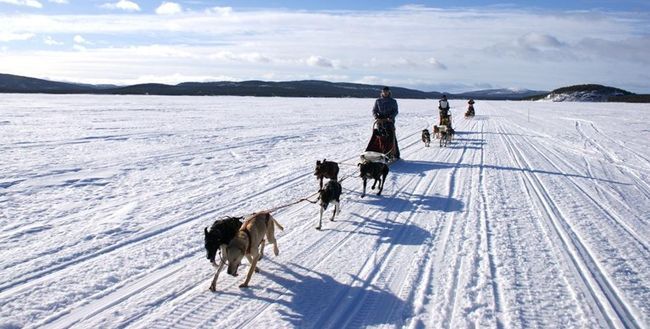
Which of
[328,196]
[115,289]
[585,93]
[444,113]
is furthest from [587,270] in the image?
[585,93]

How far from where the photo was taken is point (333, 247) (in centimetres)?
577

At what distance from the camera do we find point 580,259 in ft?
18.0

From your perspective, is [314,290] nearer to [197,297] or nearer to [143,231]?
[197,297]

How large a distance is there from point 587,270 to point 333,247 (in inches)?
107

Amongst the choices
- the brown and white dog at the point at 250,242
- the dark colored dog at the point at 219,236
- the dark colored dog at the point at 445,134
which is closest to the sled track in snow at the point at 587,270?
the brown and white dog at the point at 250,242

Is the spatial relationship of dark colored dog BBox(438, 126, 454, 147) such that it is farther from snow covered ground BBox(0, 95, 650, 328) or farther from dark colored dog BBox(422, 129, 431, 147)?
snow covered ground BBox(0, 95, 650, 328)

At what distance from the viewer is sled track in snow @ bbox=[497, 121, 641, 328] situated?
416 centimetres

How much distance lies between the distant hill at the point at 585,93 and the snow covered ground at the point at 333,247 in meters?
134

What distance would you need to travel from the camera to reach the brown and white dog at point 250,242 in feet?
14.2

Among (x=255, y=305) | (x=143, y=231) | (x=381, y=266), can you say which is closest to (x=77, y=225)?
(x=143, y=231)

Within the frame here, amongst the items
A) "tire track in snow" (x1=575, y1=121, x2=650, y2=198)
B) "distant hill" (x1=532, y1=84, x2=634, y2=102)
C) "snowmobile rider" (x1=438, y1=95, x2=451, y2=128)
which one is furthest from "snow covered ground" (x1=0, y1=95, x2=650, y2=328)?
"distant hill" (x1=532, y1=84, x2=634, y2=102)

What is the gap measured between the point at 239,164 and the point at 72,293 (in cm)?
747

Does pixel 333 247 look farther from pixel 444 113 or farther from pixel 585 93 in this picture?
pixel 585 93

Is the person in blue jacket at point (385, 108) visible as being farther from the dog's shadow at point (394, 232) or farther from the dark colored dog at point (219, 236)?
the dark colored dog at point (219, 236)
